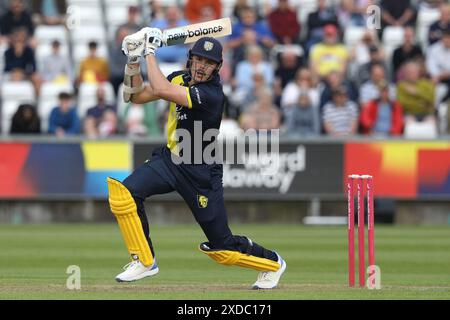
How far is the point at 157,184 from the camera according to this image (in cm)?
959

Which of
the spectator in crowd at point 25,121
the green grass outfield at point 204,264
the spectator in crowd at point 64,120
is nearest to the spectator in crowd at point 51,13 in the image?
the spectator in crowd at point 64,120

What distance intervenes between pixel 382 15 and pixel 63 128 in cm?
579

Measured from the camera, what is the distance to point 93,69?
1989cm

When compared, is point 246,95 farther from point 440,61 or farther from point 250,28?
point 440,61

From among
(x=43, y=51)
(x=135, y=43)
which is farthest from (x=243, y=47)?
(x=135, y=43)

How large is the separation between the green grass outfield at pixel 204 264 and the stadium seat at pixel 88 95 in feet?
7.80

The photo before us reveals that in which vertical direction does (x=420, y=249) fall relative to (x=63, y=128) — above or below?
below

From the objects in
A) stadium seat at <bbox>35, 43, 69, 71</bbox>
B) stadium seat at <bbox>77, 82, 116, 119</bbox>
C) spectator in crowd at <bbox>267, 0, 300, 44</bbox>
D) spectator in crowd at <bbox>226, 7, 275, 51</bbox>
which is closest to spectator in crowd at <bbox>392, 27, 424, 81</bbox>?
spectator in crowd at <bbox>267, 0, 300, 44</bbox>

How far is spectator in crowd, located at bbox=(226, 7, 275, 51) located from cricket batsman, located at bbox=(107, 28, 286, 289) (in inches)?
408

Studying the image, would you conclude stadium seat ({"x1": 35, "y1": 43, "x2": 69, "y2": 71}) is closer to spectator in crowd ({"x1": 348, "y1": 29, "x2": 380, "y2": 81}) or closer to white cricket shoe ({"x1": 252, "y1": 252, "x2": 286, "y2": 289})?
spectator in crowd ({"x1": 348, "y1": 29, "x2": 380, "y2": 81})

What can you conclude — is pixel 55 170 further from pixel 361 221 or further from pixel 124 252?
pixel 361 221

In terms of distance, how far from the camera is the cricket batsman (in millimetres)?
9422

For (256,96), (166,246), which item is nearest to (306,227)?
(256,96)

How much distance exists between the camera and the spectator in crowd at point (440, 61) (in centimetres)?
1962
